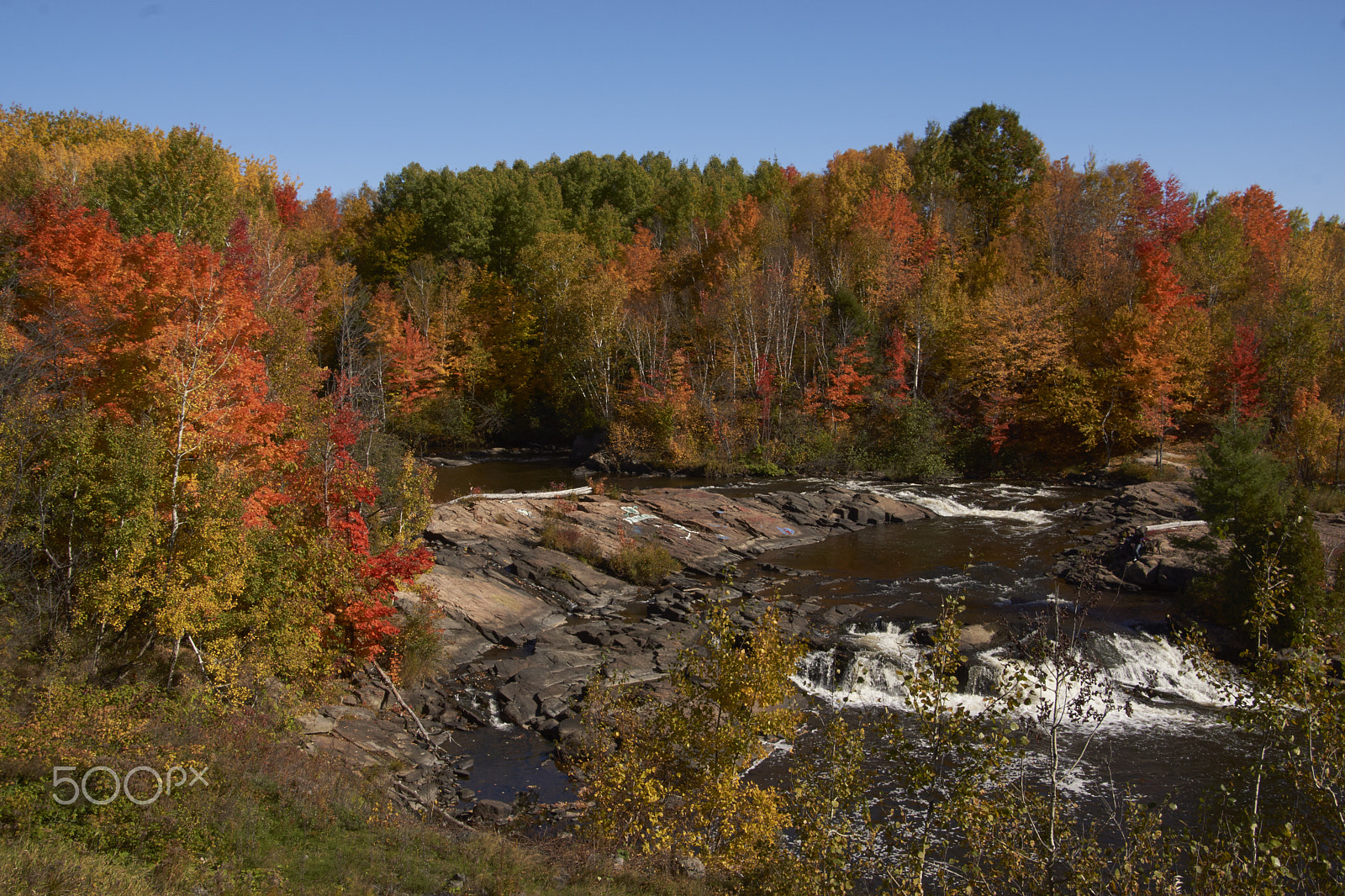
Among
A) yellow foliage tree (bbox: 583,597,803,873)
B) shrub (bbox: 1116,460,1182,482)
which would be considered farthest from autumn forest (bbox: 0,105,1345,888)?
yellow foliage tree (bbox: 583,597,803,873)

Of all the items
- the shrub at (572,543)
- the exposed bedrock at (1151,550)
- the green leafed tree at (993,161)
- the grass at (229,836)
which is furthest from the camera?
the green leafed tree at (993,161)

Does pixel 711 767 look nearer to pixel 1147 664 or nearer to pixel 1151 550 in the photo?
pixel 1147 664

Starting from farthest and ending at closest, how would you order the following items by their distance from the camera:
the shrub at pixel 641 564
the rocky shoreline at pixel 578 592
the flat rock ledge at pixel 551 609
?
1. the shrub at pixel 641 564
2. the rocky shoreline at pixel 578 592
3. the flat rock ledge at pixel 551 609

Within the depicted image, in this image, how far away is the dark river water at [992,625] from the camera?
15086 mm

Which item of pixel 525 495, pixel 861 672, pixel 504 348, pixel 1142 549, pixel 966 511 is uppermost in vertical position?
pixel 504 348

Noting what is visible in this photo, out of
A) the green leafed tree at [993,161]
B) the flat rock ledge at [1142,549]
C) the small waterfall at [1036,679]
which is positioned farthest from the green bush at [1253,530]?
the green leafed tree at [993,161]

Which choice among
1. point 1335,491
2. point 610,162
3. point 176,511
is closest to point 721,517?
point 176,511

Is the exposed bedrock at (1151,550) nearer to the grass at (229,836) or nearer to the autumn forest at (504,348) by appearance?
the autumn forest at (504,348)

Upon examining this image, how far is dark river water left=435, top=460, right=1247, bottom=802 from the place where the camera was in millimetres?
15086

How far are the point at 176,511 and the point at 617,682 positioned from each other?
9511mm

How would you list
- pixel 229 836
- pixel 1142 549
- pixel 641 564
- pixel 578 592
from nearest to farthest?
pixel 229 836 < pixel 578 592 < pixel 1142 549 < pixel 641 564

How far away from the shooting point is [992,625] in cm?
2136

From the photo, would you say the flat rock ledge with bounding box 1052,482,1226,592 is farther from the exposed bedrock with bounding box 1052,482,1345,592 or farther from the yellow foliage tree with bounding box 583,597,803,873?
the yellow foliage tree with bounding box 583,597,803,873

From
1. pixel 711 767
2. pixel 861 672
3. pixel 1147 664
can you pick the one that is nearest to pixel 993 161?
pixel 1147 664
